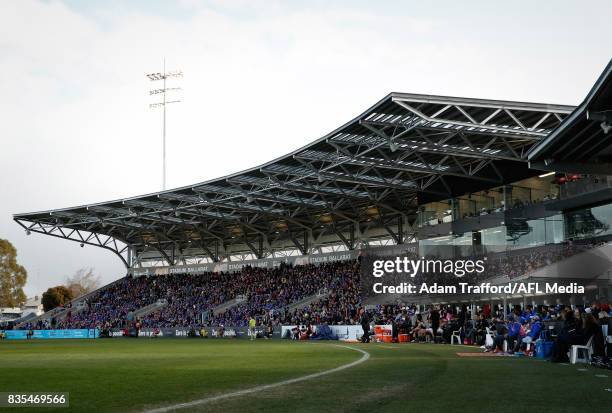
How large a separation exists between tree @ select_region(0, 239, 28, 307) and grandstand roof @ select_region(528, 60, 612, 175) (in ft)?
274

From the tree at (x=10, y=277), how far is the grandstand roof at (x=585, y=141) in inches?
3283

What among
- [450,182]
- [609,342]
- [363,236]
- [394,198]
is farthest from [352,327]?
[609,342]

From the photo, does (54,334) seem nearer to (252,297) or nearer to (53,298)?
(252,297)

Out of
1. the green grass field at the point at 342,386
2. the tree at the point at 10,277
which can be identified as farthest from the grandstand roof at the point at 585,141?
the tree at the point at 10,277

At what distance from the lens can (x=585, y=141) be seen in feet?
68.4

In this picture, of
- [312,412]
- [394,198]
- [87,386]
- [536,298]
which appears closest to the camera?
[312,412]

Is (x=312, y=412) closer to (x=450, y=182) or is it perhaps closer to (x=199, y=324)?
(x=450, y=182)

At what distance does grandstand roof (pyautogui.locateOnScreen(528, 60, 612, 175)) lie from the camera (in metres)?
17.7

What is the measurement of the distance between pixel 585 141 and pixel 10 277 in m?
86.2

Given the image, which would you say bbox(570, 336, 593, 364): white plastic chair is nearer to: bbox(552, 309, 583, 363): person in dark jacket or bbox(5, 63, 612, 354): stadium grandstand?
bbox(552, 309, 583, 363): person in dark jacket

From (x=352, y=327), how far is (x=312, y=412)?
115 ft

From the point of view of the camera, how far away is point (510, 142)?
38.9 meters

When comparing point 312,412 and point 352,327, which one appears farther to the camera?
point 352,327

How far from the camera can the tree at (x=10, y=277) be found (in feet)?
302
